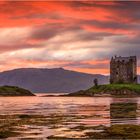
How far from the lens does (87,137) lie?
129 feet

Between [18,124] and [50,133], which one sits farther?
[18,124]

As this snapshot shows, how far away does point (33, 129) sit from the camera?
45812 millimetres

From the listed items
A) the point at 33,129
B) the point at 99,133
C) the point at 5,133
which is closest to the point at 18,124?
the point at 33,129

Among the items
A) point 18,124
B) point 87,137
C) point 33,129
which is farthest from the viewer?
point 18,124

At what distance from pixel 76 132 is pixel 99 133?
7.92 feet

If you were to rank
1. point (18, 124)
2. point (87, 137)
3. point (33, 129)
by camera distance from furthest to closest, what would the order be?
point (18, 124) < point (33, 129) < point (87, 137)

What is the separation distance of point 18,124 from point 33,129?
6.27m

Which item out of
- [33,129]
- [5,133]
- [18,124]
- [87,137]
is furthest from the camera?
[18,124]

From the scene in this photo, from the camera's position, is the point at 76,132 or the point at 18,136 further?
the point at 76,132

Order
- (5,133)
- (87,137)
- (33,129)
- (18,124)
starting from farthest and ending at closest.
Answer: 1. (18,124)
2. (33,129)
3. (5,133)
4. (87,137)

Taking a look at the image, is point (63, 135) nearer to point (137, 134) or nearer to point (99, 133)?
point (99, 133)

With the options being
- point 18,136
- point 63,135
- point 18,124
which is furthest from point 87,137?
point 18,124

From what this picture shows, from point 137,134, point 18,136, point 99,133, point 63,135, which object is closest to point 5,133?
point 18,136

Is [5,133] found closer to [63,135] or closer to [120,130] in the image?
[63,135]
